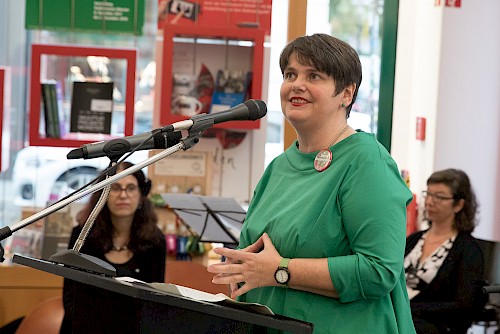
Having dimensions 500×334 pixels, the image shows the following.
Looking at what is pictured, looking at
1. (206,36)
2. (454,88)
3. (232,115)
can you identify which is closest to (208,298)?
(232,115)

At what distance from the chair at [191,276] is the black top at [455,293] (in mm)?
1032

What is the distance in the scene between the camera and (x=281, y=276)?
6.26ft

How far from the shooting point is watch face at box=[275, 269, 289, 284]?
1.90 metres

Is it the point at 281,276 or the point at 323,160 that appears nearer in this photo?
the point at 281,276

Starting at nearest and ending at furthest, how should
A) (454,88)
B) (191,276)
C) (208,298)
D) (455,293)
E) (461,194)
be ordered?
1. (208,298)
2. (191,276)
3. (455,293)
4. (461,194)
5. (454,88)

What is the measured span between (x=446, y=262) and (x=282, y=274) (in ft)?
8.86

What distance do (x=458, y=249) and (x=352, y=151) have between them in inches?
104

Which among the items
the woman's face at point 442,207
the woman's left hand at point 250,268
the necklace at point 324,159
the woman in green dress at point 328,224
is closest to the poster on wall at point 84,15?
the woman's face at point 442,207

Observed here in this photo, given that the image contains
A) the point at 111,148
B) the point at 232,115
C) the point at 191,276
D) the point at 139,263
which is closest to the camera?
the point at 111,148

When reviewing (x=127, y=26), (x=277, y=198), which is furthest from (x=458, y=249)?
(x=277, y=198)

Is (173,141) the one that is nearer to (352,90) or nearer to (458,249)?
(352,90)

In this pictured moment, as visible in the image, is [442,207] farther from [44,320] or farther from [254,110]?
[254,110]

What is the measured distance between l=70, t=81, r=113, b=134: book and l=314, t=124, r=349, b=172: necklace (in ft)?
8.90

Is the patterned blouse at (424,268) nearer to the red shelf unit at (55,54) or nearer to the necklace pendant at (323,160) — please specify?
the red shelf unit at (55,54)
